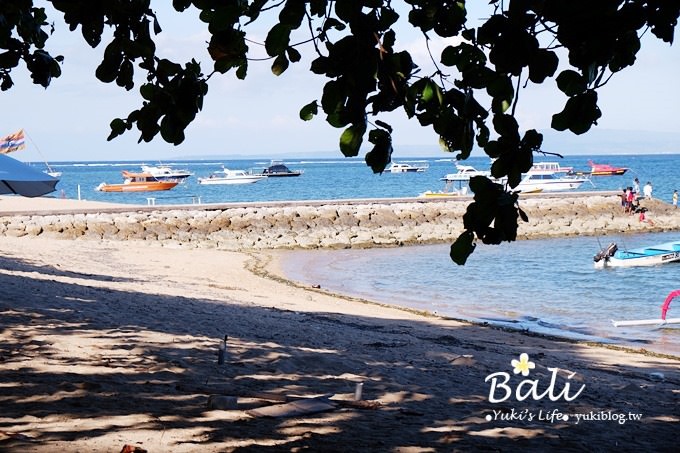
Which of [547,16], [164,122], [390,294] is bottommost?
[390,294]

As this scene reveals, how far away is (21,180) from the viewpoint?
11.4m

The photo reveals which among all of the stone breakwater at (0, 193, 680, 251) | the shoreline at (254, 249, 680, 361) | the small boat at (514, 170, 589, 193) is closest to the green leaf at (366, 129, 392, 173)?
the shoreline at (254, 249, 680, 361)

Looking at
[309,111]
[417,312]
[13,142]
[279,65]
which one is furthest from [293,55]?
[13,142]

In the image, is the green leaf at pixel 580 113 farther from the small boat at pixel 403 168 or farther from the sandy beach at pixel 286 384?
the small boat at pixel 403 168

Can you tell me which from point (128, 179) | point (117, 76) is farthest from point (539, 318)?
point (128, 179)

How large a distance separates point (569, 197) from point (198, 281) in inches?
1161

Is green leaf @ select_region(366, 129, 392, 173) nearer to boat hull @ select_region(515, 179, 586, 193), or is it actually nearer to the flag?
the flag

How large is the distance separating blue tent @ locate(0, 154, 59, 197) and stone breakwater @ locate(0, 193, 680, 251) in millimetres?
20716

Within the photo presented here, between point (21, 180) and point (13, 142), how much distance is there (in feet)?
134

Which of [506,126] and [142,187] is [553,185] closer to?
[142,187]

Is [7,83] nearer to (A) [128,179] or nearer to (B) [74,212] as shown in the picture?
(B) [74,212]

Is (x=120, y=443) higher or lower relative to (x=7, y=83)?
lower

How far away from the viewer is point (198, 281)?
21.4 m

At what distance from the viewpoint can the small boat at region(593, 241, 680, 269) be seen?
27453 millimetres
